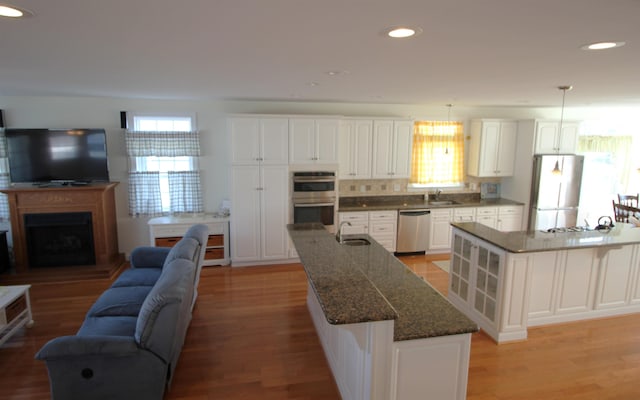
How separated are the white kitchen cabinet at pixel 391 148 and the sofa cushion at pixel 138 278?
3.62 m

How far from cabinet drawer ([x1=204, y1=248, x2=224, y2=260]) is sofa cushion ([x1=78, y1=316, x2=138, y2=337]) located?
2.42 m

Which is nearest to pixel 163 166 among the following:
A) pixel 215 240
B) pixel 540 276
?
pixel 215 240

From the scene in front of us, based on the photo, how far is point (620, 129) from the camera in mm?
7133

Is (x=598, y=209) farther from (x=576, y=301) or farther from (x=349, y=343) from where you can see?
(x=349, y=343)

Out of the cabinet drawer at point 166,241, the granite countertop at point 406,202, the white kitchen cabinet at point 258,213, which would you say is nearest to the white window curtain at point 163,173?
the cabinet drawer at point 166,241

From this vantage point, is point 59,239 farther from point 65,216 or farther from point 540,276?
point 540,276

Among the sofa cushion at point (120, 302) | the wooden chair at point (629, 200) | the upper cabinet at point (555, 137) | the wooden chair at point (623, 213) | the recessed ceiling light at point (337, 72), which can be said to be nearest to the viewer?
the recessed ceiling light at point (337, 72)

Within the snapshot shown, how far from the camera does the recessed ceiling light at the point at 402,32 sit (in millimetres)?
1830

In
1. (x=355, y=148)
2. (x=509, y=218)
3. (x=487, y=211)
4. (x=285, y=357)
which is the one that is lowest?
(x=285, y=357)

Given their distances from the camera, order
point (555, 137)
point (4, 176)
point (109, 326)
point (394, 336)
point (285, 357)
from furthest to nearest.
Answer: point (555, 137) < point (4, 176) < point (285, 357) < point (109, 326) < point (394, 336)

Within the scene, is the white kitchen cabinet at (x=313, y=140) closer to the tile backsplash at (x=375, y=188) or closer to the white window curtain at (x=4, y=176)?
the tile backsplash at (x=375, y=188)

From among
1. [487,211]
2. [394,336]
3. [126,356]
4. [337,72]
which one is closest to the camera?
[394,336]

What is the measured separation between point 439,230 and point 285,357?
12.4ft

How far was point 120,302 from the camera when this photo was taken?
3.24m
